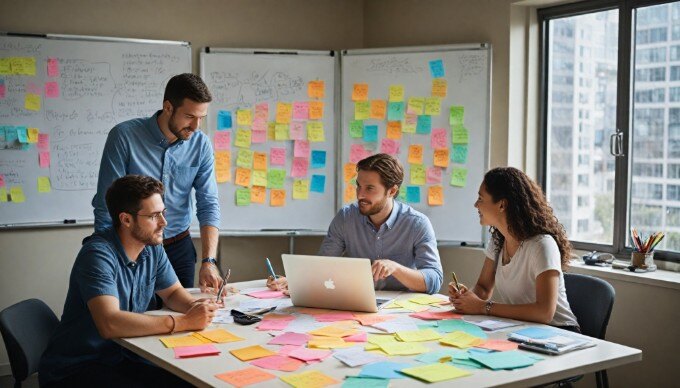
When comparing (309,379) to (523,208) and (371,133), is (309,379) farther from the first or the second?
(371,133)

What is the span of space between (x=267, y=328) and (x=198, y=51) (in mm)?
2551

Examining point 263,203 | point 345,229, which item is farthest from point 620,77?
point 263,203

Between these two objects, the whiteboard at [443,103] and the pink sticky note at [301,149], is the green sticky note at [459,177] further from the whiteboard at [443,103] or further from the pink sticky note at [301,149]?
the pink sticky note at [301,149]

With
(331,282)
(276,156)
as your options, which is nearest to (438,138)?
(276,156)

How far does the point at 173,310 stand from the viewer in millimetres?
A: 2771

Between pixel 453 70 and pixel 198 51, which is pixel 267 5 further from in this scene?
pixel 453 70

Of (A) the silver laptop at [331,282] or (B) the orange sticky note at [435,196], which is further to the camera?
(B) the orange sticky note at [435,196]

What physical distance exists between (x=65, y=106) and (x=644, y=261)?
3.19m

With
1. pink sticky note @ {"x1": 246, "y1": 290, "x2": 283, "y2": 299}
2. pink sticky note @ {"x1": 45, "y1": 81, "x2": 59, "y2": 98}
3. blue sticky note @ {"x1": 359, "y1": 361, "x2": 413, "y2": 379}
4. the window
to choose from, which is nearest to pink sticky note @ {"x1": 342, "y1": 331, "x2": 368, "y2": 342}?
blue sticky note @ {"x1": 359, "y1": 361, "x2": 413, "y2": 379}

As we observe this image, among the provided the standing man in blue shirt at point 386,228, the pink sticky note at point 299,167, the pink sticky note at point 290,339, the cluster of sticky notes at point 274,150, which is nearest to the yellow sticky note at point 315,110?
the cluster of sticky notes at point 274,150

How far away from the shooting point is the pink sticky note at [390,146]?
4547 millimetres

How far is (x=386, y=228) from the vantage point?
3.29 meters

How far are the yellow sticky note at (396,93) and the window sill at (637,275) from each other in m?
1.43

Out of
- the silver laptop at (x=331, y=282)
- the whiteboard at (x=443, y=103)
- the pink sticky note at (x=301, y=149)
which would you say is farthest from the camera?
the pink sticky note at (x=301, y=149)
